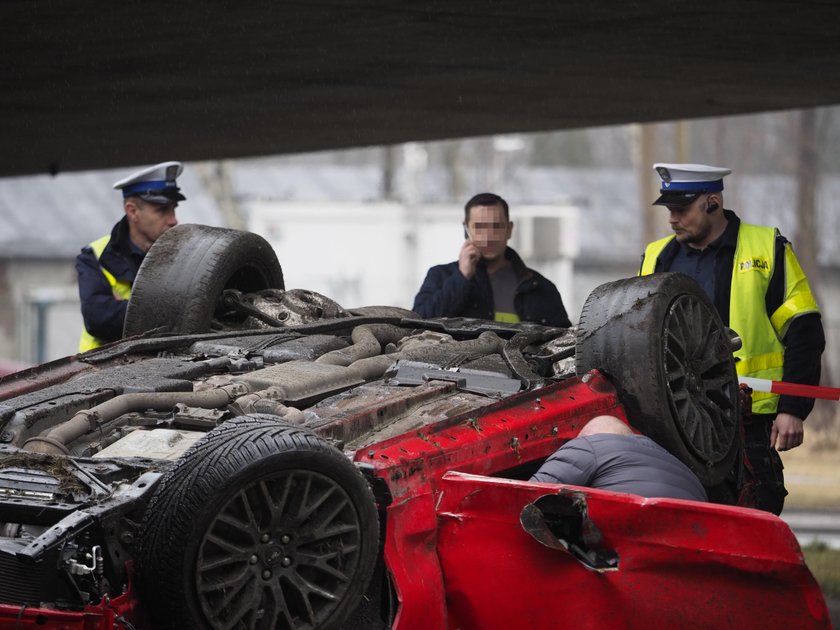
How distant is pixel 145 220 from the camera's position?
24.9ft

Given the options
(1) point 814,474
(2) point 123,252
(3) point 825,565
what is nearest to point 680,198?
(2) point 123,252

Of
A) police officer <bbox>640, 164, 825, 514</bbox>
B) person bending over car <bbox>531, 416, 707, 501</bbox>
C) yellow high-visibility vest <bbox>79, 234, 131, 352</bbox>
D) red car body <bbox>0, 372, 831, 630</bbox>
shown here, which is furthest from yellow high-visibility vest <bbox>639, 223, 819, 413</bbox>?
yellow high-visibility vest <bbox>79, 234, 131, 352</bbox>

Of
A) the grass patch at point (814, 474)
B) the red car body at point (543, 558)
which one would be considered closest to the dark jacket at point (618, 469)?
the red car body at point (543, 558)

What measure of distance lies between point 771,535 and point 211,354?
8.97ft

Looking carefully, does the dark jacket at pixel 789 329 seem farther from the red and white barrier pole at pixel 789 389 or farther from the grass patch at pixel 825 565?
the grass patch at pixel 825 565

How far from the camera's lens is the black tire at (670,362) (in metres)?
5.76

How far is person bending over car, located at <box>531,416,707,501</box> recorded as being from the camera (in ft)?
16.6

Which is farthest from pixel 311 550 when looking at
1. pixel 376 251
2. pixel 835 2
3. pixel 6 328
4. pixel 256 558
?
pixel 6 328

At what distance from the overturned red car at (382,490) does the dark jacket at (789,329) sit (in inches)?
21.0

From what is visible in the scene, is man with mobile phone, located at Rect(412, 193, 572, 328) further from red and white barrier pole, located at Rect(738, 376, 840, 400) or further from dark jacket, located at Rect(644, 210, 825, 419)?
red and white barrier pole, located at Rect(738, 376, 840, 400)

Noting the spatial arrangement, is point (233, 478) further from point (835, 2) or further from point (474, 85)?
point (474, 85)

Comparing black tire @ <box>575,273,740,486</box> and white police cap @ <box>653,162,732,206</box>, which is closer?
black tire @ <box>575,273,740,486</box>

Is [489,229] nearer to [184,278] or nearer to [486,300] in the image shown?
[486,300]

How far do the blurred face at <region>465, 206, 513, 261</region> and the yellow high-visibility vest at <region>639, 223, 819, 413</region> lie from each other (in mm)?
1375
